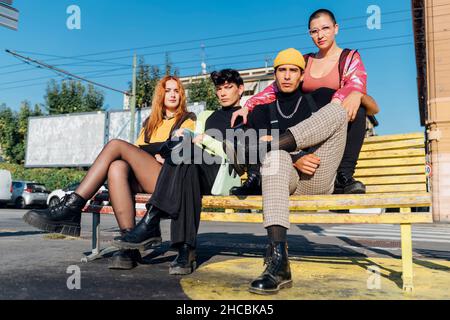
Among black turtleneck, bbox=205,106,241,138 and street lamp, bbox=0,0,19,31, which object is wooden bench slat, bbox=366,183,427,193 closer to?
black turtleneck, bbox=205,106,241,138

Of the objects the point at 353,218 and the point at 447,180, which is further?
the point at 447,180

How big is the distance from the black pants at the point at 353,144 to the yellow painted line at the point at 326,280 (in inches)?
31.6

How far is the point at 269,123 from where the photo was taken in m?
3.00

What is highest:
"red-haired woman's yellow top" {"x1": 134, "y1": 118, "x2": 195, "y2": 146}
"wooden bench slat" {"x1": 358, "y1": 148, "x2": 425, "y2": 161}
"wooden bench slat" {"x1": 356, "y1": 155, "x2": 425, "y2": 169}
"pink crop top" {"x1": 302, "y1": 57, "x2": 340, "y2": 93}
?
"pink crop top" {"x1": 302, "y1": 57, "x2": 340, "y2": 93}

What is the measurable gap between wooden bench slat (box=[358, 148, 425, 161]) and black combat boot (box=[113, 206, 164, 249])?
1926 mm

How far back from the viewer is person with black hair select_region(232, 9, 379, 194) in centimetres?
267

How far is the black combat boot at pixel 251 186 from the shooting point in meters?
2.81

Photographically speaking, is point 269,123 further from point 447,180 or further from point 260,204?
point 447,180

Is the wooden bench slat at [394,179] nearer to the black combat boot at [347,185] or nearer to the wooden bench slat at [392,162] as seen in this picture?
the wooden bench slat at [392,162]

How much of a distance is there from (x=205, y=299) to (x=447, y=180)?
16.0m

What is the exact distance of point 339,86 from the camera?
3039 millimetres

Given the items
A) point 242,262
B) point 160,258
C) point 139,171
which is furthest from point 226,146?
point 160,258

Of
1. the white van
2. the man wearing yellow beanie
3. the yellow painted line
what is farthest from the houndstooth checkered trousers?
the white van

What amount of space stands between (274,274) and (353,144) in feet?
3.95
